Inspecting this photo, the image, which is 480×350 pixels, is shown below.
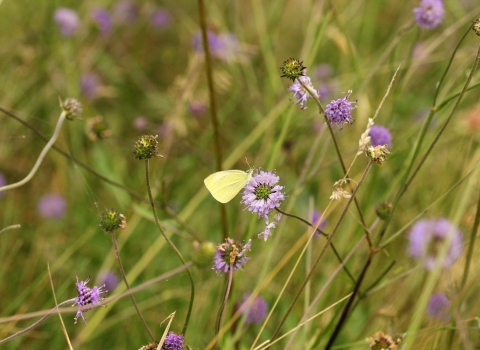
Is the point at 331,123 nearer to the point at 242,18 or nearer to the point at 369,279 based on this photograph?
the point at 369,279

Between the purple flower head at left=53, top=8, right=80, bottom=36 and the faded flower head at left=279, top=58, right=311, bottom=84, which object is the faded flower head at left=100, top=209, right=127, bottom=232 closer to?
the faded flower head at left=279, top=58, right=311, bottom=84

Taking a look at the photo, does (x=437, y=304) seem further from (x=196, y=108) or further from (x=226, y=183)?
(x=196, y=108)

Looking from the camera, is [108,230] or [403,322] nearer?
[108,230]

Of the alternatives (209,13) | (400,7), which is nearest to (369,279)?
(209,13)

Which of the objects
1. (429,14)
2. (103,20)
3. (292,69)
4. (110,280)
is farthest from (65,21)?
(292,69)

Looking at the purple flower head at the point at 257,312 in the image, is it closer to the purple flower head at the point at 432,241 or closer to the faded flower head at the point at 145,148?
the purple flower head at the point at 432,241

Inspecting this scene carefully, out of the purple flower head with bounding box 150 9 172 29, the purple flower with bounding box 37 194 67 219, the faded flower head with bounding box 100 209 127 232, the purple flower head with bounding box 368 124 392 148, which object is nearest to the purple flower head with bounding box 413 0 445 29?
the purple flower head with bounding box 368 124 392 148
